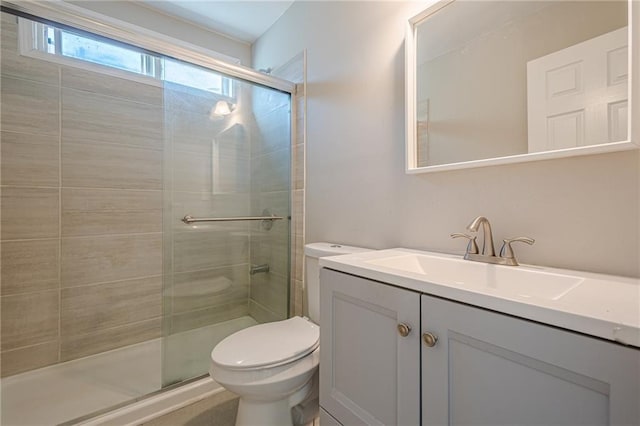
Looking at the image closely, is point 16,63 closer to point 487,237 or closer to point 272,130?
point 272,130

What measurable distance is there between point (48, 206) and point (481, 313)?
213cm

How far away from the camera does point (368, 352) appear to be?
2.48 feet

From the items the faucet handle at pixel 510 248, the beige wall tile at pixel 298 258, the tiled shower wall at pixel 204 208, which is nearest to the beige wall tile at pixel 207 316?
the tiled shower wall at pixel 204 208

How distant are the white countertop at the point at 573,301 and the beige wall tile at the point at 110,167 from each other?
5.68 ft

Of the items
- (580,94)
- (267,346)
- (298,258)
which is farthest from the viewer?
(298,258)

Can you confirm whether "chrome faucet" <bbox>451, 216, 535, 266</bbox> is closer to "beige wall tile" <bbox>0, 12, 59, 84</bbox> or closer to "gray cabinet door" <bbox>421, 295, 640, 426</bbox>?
"gray cabinet door" <bbox>421, 295, 640, 426</bbox>

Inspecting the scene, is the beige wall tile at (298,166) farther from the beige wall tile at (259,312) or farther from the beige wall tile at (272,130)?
the beige wall tile at (259,312)

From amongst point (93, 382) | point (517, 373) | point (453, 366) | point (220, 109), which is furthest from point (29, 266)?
point (517, 373)

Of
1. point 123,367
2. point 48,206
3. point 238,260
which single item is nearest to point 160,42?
point 48,206

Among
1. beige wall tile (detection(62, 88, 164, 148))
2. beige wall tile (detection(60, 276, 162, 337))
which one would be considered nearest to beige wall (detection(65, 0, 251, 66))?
beige wall tile (detection(62, 88, 164, 148))

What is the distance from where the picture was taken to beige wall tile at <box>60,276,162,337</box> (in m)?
1.63

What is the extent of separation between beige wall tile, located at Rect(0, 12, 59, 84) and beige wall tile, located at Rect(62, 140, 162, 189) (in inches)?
14.9

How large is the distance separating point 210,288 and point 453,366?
1526 mm

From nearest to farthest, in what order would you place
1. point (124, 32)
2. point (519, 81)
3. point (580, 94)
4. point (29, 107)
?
point (580, 94) → point (519, 81) → point (124, 32) → point (29, 107)
